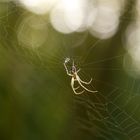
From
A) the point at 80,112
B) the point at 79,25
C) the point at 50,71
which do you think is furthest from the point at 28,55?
the point at 79,25

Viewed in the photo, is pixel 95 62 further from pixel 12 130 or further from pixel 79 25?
pixel 12 130

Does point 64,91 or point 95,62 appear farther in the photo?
point 95,62

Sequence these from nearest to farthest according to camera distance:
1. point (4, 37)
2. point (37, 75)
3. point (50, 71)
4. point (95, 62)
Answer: point (4, 37), point (50, 71), point (37, 75), point (95, 62)

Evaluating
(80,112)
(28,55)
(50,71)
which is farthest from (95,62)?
(28,55)

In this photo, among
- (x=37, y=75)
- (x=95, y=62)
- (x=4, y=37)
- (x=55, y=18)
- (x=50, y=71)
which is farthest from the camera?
(x=95, y=62)

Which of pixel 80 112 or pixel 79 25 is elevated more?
pixel 79 25

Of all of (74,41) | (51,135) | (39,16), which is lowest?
(51,135)

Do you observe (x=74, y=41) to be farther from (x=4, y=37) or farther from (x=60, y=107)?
(x=4, y=37)
